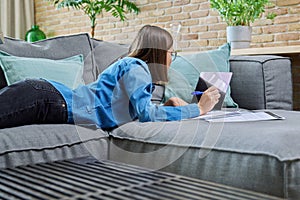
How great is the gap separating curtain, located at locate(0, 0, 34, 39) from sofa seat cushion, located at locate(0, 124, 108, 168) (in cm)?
378

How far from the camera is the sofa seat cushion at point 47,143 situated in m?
1.50

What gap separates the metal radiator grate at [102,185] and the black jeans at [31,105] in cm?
75

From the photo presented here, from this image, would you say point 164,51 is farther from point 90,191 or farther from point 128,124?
point 90,191

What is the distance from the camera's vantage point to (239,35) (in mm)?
3125

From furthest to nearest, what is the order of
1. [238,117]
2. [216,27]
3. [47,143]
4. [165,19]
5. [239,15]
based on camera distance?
[165,19] < [216,27] < [239,15] < [238,117] < [47,143]

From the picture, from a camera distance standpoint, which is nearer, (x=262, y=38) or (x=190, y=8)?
(x=262, y=38)

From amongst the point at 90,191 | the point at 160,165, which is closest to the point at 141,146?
the point at 160,165

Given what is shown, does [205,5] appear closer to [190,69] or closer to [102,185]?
[190,69]

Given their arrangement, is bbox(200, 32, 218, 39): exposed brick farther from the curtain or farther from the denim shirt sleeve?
the curtain

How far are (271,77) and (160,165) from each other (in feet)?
3.73

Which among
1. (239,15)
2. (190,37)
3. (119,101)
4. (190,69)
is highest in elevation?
(239,15)

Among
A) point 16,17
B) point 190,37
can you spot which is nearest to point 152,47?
point 190,37

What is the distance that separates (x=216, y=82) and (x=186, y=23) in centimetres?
168

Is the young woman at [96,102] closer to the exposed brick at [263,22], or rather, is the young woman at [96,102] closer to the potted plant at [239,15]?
the potted plant at [239,15]
